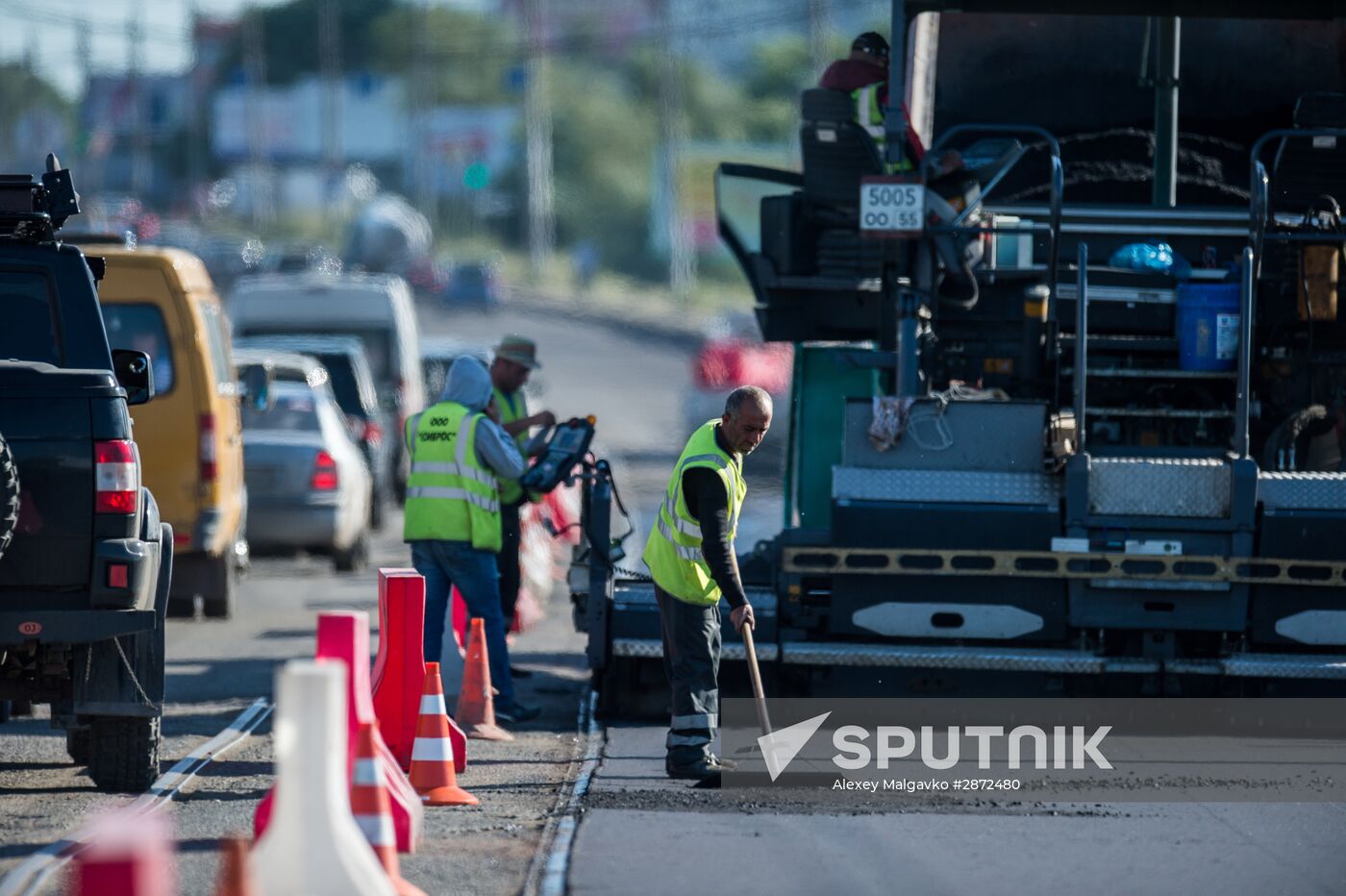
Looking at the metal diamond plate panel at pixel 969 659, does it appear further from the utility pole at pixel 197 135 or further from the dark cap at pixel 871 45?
the utility pole at pixel 197 135

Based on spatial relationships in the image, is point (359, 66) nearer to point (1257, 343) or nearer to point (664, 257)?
point (664, 257)

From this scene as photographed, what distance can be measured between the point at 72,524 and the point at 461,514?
288cm

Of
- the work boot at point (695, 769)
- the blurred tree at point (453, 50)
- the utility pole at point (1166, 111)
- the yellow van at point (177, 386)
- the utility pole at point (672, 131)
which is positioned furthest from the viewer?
the blurred tree at point (453, 50)

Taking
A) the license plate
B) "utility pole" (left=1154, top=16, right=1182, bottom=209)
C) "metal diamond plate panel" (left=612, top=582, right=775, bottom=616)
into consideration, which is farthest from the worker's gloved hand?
"utility pole" (left=1154, top=16, right=1182, bottom=209)

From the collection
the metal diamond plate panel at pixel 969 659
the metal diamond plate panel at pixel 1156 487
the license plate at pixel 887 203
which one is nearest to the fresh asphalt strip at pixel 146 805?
the metal diamond plate panel at pixel 969 659

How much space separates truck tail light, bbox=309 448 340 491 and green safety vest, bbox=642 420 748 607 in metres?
8.78

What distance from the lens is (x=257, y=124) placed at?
100 meters

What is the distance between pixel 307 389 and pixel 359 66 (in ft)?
337

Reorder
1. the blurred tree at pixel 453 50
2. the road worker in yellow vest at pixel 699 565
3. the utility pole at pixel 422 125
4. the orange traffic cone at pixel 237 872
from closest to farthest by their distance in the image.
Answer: the orange traffic cone at pixel 237 872
the road worker in yellow vest at pixel 699 565
the utility pole at pixel 422 125
the blurred tree at pixel 453 50

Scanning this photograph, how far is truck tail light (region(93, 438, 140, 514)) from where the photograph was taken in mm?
8094

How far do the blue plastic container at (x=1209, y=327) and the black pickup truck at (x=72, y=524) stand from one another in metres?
5.37

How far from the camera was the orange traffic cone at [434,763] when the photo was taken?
8.46 m

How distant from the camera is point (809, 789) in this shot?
8.79m

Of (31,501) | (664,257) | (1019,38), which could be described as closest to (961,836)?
(31,501)
